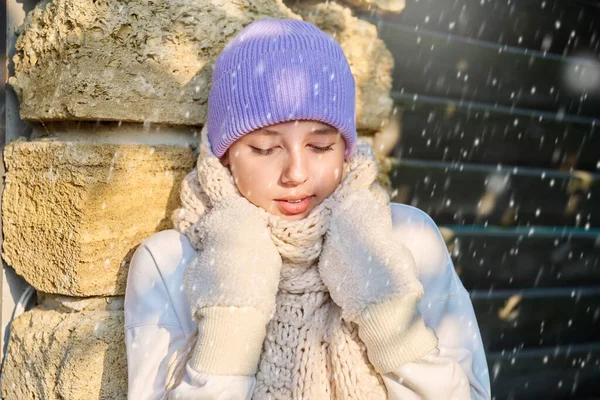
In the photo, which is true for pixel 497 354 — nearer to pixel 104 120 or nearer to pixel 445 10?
pixel 445 10

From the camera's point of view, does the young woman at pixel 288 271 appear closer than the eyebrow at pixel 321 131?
Yes

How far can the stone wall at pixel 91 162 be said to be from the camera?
5.69ft

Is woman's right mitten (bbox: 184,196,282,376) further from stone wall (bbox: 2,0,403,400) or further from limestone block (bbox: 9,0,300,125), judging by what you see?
limestone block (bbox: 9,0,300,125)

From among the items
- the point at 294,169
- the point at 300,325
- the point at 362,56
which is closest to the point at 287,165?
the point at 294,169

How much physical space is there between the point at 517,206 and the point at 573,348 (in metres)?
0.75

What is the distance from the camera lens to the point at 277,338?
173 cm

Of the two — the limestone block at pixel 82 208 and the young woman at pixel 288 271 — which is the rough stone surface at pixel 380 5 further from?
the limestone block at pixel 82 208

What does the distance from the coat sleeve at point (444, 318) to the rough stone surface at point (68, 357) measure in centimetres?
71

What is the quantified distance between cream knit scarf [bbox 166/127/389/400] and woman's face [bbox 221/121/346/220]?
0.03 m

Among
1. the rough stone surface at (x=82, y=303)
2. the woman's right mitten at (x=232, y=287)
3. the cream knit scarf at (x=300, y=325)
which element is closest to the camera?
the woman's right mitten at (x=232, y=287)

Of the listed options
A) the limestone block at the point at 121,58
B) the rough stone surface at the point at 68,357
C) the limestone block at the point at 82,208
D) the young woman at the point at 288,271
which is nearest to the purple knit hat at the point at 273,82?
the young woman at the point at 288,271

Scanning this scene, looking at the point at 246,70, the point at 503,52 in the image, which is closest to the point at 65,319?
the point at 246,70

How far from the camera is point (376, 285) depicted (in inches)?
63.4

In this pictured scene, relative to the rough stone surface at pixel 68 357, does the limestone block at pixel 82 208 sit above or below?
above
